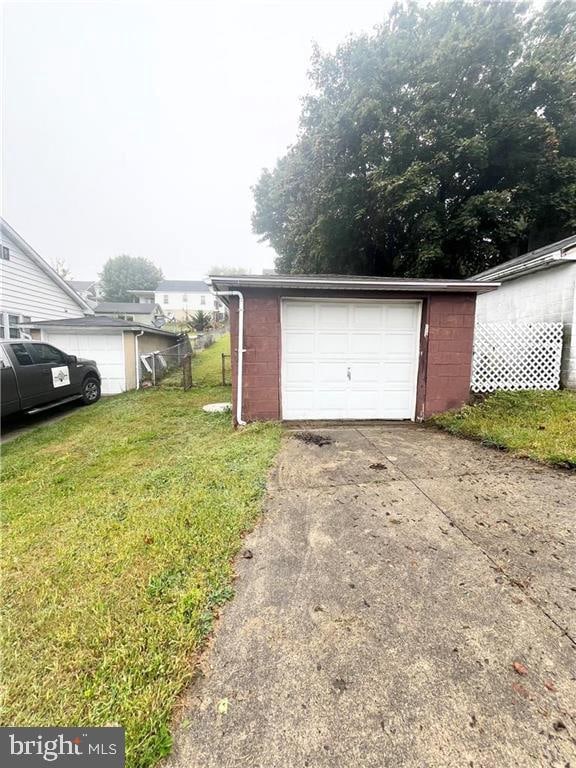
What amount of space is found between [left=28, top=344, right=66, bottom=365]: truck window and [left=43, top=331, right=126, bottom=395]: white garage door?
228 centimetres

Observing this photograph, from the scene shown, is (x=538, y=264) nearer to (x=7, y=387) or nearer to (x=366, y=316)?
(x=366, y=316)

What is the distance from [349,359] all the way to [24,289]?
11224 mm

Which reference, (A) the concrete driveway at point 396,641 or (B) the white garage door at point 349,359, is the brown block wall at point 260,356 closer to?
(B) the white garage door at point 349,359

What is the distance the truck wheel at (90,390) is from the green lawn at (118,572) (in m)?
3.48

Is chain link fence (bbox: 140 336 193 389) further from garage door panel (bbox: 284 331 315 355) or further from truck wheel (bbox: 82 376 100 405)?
garage door panel (bbox: 284 331 315 355)

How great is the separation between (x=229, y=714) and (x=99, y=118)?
1877 cm

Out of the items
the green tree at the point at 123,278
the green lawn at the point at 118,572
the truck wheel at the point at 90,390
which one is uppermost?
the green tree at the point at 123,278

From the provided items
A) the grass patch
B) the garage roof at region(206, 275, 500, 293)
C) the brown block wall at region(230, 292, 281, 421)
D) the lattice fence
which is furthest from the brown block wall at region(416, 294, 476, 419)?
the grass patch

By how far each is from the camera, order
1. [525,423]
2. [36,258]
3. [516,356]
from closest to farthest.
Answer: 1. [525,423]
2. [516,356]
3. [36,258]

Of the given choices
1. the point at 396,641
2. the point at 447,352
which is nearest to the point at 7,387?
the point at 396,641

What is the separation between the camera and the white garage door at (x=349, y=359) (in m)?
5.88

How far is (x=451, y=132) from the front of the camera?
1188 centimetres

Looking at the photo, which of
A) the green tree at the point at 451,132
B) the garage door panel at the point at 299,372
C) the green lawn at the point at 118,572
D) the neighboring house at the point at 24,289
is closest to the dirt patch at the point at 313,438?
the green lawn at the point at 118,572

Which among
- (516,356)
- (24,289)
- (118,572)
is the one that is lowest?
(118,572)
